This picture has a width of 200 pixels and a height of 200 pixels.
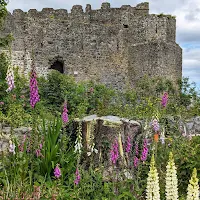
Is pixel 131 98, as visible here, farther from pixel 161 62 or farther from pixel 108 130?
pixel 161 62

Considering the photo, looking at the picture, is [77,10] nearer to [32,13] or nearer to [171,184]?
[32,13]

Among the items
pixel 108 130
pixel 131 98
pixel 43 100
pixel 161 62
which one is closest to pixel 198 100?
pixel 131 98

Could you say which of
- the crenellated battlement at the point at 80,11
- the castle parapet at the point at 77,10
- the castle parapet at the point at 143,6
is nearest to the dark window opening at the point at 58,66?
the crenellated battlement at the point at 80,11

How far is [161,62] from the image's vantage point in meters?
22.2

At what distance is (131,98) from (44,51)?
9897 millimetres

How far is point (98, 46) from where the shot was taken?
22.6 metres

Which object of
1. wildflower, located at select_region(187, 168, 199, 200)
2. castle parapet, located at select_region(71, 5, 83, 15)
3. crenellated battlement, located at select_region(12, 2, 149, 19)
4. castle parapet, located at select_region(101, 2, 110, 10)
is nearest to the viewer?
wildflower, located at select_region(187, 168, 199, 200)

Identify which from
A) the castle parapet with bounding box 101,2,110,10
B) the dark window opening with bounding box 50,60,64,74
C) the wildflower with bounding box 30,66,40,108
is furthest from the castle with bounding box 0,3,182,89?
the wildflower with bounding box 30,66,40,108

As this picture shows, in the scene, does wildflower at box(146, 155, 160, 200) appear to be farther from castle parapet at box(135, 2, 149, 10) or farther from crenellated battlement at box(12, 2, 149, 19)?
castle parapet at box(135, 2, 149, 10)

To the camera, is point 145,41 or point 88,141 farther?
point 145,41

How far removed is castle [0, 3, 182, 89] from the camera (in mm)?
22156

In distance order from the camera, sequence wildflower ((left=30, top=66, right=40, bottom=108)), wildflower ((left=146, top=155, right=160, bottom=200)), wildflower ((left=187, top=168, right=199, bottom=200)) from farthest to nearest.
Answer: wildflower ((left=30, top=66, right=40, bottom=108)) → wildflower ((left=146, top=155, right=160, bottom=200)) → wildflower ((left=187, top=168, right=199, bottom=200))

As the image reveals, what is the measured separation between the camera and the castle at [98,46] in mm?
22156

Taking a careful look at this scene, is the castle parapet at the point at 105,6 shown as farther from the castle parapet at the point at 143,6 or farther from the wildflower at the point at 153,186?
the wildflower at the point at 153,186
